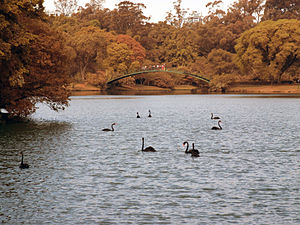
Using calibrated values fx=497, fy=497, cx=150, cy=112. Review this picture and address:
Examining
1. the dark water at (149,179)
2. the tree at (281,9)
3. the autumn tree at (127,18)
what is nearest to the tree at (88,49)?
the autumn tree at (127,18)

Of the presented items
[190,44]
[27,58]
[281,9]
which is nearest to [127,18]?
[190,44]

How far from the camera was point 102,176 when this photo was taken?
2408 centimetres

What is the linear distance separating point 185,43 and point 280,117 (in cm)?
11080

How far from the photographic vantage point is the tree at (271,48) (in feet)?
403

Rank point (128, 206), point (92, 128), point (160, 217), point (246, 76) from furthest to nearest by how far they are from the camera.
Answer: point (246, 76), point (92, 128), point (128, 206), point (160, 217)

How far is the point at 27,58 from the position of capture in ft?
138

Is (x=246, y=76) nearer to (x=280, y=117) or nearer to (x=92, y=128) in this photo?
(x=280, y=117)

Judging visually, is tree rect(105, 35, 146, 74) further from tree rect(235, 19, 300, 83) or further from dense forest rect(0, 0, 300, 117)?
tree rect(235, 19, 300, 83)

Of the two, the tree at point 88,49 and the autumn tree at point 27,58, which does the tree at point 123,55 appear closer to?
the tree at point 88,49

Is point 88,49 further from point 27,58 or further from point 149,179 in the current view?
point 149,179

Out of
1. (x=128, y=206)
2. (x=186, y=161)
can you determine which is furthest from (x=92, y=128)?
(x=128, y=206)

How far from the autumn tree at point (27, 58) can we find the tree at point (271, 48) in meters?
80.9

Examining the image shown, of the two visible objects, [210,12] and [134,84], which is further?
Answer: [210,12]

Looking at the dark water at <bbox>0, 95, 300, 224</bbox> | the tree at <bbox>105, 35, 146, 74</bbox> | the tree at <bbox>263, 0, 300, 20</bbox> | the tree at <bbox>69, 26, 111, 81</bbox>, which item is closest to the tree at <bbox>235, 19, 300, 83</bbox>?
the tree at <bbox>263, 0, 300, 20</bbox>
